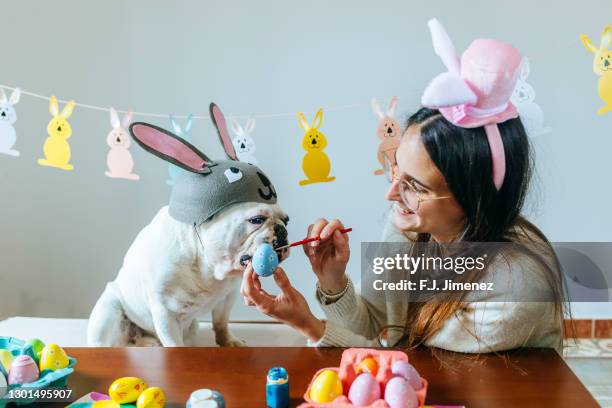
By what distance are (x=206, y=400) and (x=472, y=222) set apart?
1.76 feet

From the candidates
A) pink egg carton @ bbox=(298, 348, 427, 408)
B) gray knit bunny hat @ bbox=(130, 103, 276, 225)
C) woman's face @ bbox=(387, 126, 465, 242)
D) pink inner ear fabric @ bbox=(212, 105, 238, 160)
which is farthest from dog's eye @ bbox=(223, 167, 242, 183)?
pink egg carton @ bbox=(298, 348, 427, 408)

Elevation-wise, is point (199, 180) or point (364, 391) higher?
point (199, 180)

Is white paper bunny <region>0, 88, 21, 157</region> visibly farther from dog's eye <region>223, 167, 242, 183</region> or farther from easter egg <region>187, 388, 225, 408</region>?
easter egg <region>187, 388, 225, 408</region>

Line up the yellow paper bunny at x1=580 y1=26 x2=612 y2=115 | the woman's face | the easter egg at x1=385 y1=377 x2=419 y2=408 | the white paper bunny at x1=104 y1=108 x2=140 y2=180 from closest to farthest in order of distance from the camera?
the easter egg at x1=385 y1=377 x2=419 y2=408 < the woman's face < the yellow paper bunny at x1=580 y1=26 x2=612 y2=115 < the white paper bunny at x1=104 y1=108 x2=140 y2=180

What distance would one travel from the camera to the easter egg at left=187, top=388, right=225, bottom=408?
2.43ft

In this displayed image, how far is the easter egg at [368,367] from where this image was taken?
826 mm

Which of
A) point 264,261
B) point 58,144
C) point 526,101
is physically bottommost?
point 264,261

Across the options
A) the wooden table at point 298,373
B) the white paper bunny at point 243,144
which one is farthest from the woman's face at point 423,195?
the white paper bunny at point 243,144

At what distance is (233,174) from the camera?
43.2 inches

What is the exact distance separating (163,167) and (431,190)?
40.6 inches

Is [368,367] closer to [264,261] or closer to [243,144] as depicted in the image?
[264,261]

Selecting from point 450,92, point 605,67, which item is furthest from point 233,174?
point 605,67

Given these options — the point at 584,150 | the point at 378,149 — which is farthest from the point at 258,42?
the point at 584,150

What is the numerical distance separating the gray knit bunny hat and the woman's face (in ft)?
0.90
